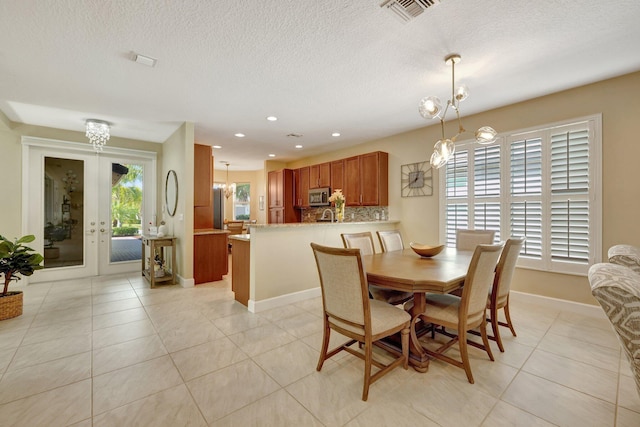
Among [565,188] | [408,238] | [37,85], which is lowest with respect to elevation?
[408,238]

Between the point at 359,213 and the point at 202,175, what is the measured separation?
124 inches

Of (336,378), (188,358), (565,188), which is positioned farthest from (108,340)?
(565,188)

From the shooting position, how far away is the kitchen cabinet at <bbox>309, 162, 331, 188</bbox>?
5883 millimetres

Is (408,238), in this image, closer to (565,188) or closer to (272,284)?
(565,188)

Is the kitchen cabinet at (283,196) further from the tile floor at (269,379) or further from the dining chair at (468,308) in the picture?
the dining chair at (468,308)

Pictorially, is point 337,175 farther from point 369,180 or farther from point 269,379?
point 269,379

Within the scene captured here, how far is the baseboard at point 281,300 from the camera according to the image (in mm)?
3289

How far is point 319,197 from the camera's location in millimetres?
6031

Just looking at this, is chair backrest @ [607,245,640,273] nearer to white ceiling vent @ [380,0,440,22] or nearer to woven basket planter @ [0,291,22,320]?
white ceiling vent @ [380,0,440,22]

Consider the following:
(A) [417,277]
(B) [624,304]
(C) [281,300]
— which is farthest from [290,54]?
(C) [281,300]

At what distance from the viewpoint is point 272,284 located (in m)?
3.43

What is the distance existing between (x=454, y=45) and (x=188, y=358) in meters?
3.42


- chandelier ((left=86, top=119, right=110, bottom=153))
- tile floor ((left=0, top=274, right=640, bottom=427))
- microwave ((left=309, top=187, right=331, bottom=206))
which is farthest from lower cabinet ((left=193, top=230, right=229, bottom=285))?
microwave ((left=309, top=187, right=331, bottom=206))

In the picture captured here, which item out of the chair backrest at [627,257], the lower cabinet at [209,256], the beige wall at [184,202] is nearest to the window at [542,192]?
the chair backrest at [627,257]
